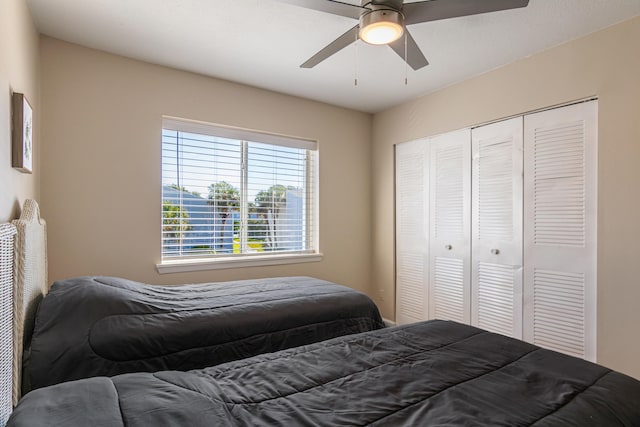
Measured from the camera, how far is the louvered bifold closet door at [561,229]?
2.37m

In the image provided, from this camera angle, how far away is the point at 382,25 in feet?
5.39

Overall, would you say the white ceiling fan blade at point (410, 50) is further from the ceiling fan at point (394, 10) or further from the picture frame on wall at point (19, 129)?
the picture frame on wall at point (19, 129)

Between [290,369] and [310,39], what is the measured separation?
2094 millimetres

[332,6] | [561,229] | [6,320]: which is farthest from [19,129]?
[561,229]

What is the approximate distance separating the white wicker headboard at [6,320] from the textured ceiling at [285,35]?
157 centimetres

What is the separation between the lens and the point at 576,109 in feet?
8.04

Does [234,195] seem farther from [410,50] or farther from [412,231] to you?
[410,50]

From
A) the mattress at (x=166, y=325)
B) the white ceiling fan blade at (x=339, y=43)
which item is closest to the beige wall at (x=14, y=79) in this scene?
the mattress at (x=166, y=325)

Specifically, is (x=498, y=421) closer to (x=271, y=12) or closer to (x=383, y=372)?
(x=383, y=372)

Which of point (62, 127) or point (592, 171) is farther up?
point (62, 127)

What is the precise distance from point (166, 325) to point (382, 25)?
5.67 ft

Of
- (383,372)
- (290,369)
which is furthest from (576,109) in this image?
(290,369)

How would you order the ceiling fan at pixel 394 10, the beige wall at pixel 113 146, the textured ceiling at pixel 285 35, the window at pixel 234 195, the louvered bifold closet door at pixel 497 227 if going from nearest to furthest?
the ceiling fan at pixel 394 10 < the textured ceiling at pixel 285 35 < the beige wall at pixel 113 146 < the louvered bifold closet door at pixel 497 227 < the window at pixel 234 195

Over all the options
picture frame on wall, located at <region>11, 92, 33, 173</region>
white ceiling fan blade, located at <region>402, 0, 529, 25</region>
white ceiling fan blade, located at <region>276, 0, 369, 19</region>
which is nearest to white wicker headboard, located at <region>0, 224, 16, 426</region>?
picture frame on wall, located at <region>11, 92, 33, 173</region>
